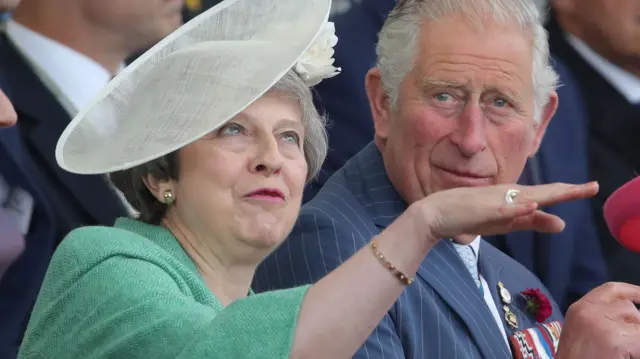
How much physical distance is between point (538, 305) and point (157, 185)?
37.0 inches

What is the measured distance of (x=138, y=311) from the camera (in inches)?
66.0

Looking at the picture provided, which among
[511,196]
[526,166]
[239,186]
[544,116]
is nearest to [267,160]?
[239,186]

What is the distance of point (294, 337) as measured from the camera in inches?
61.1

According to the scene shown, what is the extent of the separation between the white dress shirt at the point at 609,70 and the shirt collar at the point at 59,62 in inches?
51.6

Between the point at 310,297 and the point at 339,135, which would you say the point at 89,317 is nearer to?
the point at 310,297

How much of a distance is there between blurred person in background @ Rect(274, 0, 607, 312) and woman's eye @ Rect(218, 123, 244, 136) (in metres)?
1.07

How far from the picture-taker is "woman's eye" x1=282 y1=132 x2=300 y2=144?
2.04 m

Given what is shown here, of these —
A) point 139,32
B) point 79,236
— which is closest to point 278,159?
point 79,236

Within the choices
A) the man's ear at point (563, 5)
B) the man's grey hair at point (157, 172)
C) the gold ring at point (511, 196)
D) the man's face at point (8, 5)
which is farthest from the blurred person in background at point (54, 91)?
the gold ring at point (511, 196)

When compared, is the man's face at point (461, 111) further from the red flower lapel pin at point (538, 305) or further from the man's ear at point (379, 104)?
the red flower lapel pin at point (538, 305)

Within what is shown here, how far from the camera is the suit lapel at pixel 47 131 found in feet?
8.70

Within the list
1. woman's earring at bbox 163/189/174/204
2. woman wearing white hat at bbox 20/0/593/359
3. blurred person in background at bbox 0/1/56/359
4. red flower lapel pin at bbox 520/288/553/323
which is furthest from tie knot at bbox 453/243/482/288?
blurred person in background at bbox 0/1/56/359

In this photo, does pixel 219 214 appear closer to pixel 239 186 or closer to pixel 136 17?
pixel 239 186

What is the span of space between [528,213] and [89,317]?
0.61m
